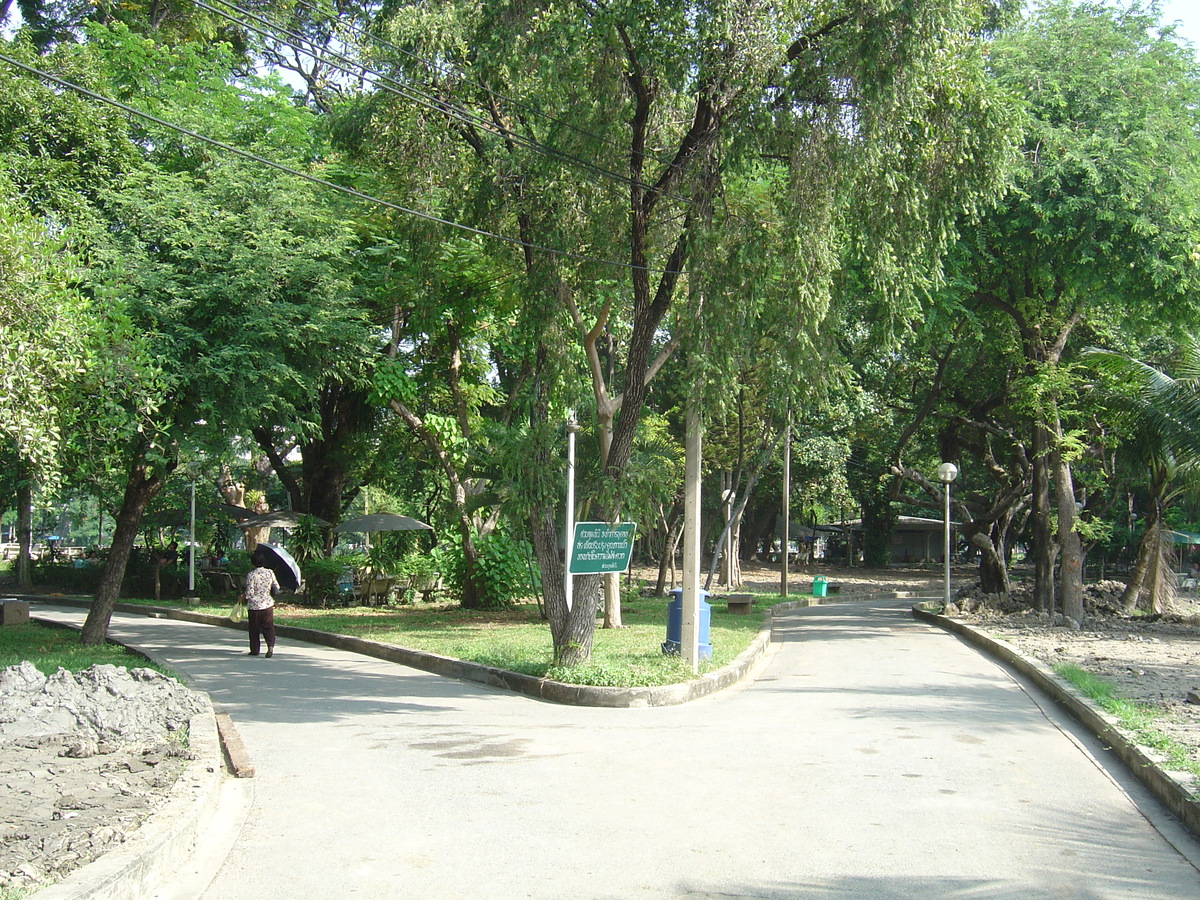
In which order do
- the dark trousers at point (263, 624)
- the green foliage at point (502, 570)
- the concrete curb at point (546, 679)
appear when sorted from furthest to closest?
the green foliage at point (502, 570)
the dark trousers at point (263, 624)
the concrete curb at point (546, 679)

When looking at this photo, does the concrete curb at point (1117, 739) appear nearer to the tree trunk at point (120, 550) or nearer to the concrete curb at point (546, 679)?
the concrete curb at point (546, 679)

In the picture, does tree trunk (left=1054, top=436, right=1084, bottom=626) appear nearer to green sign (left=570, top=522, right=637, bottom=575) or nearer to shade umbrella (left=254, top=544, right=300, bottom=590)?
green sign (left=570, top=522, right=637, bottom=575)

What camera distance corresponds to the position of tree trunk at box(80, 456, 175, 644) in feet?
51.2

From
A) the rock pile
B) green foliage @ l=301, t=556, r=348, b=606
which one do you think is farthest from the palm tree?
the rock pile

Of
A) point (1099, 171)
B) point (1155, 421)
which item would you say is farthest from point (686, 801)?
point (1155, 421)

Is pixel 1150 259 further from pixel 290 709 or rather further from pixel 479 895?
pixel 479 895

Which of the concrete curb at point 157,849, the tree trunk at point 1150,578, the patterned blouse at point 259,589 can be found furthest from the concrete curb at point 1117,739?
the tree trunk at point 1150,578

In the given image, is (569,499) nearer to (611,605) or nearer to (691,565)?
(691,565)

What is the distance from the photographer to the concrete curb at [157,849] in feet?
15.8

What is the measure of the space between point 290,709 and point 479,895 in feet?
20.5

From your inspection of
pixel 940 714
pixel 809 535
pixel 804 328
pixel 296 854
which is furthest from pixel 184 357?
pixel 809 535

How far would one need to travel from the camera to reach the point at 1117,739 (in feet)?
30.3

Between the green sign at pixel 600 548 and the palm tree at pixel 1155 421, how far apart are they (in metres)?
12.5

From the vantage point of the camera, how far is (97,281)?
1266 cm
